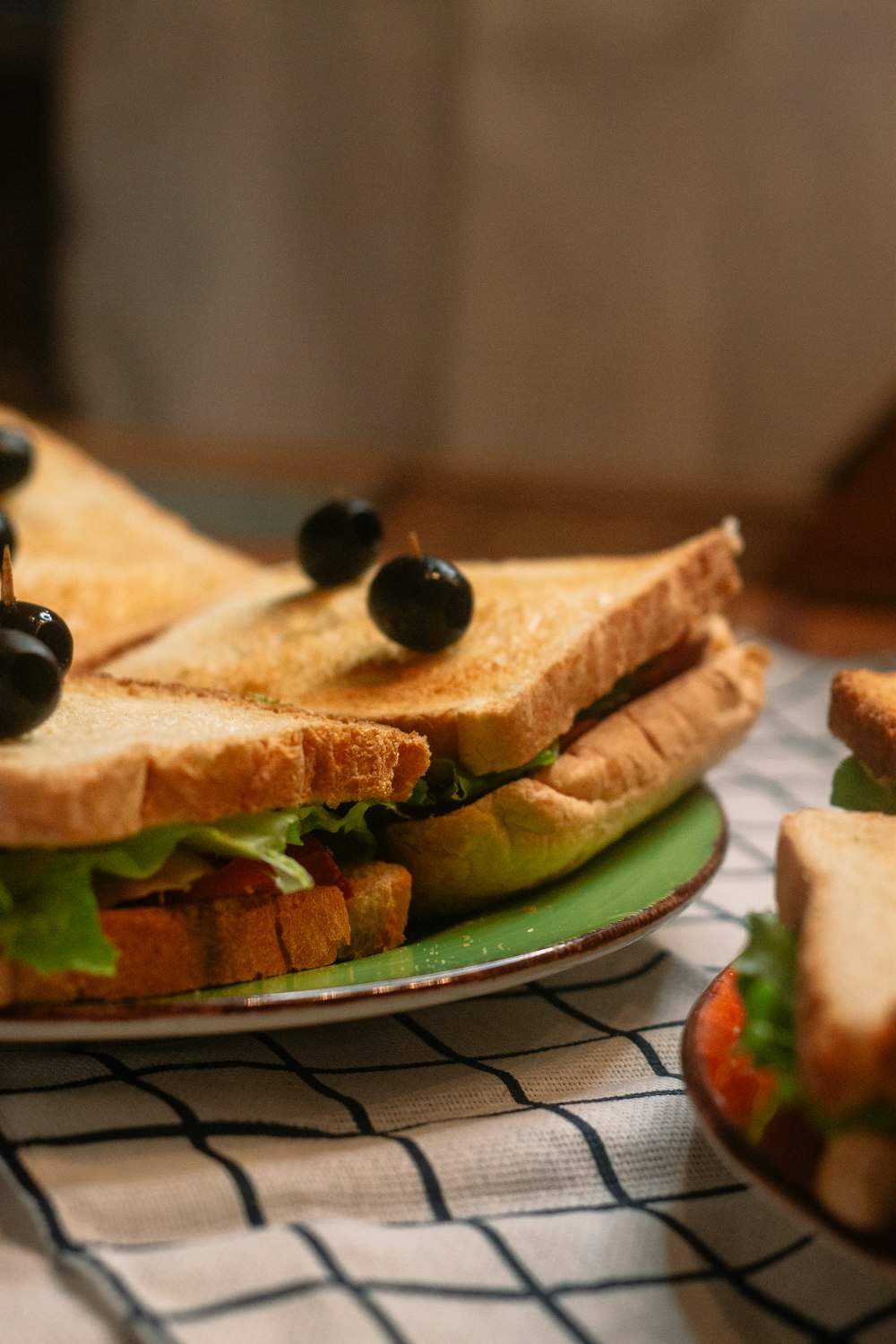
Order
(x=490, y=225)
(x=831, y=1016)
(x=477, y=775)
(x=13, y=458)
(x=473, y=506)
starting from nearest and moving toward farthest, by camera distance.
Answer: (x=831, y=1016), (x=477, y=775), (x=13, y=458), (x=473, y=506), (x=490, y=225)

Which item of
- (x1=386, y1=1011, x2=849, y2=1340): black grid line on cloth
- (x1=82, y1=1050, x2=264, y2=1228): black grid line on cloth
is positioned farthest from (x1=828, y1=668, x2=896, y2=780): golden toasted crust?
(x1=82, y1=1050, x2=264, y2=1228): black grid line on cloth

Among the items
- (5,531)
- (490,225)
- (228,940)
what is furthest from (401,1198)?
(490,225)

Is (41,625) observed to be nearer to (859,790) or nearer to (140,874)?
(140,874)

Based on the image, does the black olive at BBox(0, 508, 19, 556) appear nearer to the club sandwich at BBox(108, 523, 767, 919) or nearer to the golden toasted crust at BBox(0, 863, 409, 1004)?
the club sandwich at BBox(108, 523, 767, 919)

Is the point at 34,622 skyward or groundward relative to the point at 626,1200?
skyward

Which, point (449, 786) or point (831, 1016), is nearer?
point (831, 1016)

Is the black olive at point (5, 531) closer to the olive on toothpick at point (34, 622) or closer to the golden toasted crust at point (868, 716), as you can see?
the olive on toothpick at point (34, 622)

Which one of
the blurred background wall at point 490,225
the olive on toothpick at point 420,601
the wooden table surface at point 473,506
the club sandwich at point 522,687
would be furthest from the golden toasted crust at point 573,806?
the blurred background wall at point 490,225
